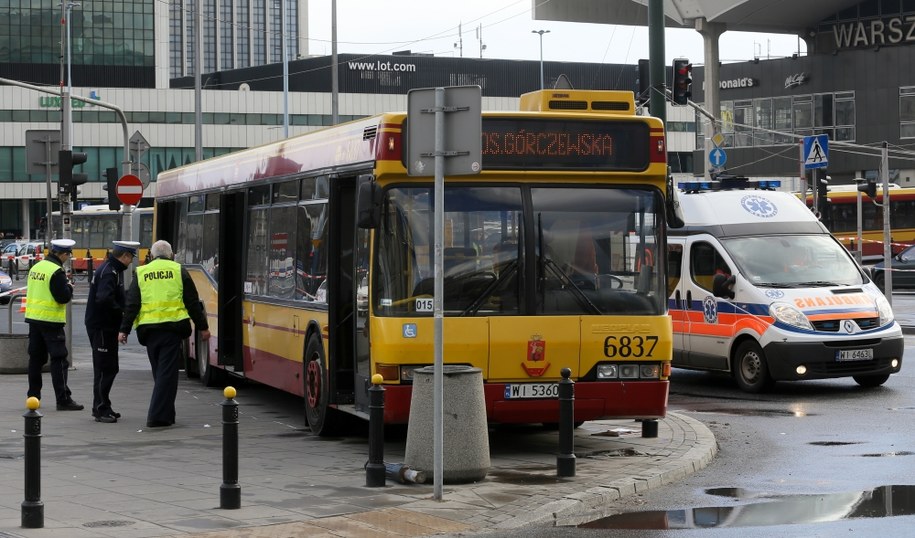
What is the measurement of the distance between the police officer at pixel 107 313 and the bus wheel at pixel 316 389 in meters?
2.38

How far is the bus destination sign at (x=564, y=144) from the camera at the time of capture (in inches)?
464

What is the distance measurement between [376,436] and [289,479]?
93 cm

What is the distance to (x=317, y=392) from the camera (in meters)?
13.3

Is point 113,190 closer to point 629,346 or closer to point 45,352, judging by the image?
point 45,352

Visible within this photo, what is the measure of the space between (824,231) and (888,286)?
12444mm

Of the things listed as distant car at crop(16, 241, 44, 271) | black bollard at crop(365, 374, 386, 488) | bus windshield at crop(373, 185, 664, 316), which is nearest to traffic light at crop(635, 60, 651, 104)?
bus windshield at crop(373, 185, 664, 316)

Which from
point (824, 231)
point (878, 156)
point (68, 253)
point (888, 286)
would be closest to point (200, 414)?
point (68, 253)

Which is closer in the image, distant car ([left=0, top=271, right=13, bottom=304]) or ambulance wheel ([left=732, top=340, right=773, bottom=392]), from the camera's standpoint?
ambulance wheel ([left=732, top=340, right=773, bottom=392])

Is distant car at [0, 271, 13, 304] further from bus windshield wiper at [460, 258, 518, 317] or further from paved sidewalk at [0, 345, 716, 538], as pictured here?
bus windshield wiper at [460, 258, 518, 317]

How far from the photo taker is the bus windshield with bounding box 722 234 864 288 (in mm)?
17500

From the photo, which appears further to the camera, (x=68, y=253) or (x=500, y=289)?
(x=68, y=253)

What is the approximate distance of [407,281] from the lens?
11555mm

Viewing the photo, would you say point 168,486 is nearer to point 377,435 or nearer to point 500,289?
point 377,435

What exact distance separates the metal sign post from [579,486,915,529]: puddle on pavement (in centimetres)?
135
